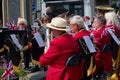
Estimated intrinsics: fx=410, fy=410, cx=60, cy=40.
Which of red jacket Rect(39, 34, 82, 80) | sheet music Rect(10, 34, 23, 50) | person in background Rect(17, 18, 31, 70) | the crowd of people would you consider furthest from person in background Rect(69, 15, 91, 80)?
person in background Rect(17, 18, 31, 70)

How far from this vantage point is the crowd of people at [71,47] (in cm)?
611

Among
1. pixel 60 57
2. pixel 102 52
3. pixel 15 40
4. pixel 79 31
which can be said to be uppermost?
pixel 79 31

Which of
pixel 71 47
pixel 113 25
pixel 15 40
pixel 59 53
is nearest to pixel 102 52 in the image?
pixel 113 25

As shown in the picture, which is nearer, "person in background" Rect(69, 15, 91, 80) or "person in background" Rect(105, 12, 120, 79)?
"person in background" Rect(69, 15, 91, 80)

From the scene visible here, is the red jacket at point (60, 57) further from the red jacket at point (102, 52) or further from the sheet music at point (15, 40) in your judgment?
the sheet music at point (15, 40)

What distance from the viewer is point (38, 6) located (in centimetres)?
1938

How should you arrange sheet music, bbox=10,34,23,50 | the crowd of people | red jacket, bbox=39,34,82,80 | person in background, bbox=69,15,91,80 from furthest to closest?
sheet music, bbox=10,34,23,50 < person in background, bbox=69,15,91,80 < the crowd of people < red jacket, bbox=39,34,82,80

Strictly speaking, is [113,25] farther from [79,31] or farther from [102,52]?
[79,31]

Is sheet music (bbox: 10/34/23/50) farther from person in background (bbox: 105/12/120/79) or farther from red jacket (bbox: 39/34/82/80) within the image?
red jacket (bbox: 39/34/82/80)

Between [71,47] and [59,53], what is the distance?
266 mm

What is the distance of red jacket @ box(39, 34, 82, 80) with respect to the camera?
598cm

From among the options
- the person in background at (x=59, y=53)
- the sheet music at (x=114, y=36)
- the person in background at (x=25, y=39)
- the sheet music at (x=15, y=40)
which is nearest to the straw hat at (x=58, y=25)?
the person in background at (x=59, y=53)

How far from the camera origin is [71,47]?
6.20 metres

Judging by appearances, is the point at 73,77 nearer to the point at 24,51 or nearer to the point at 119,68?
the point at 119,68
